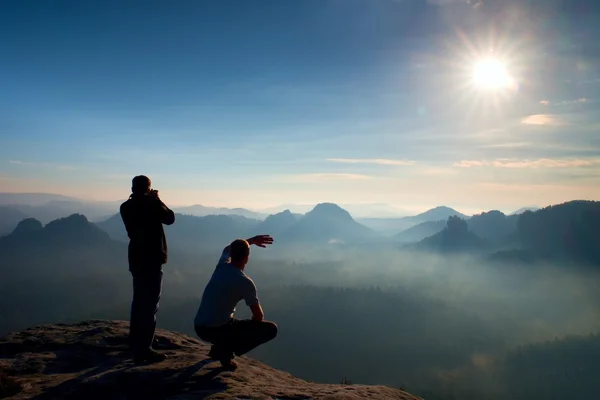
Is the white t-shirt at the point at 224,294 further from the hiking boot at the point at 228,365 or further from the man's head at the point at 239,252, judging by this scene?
the hiking boot at the point at 228,365

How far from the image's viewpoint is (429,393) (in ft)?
576

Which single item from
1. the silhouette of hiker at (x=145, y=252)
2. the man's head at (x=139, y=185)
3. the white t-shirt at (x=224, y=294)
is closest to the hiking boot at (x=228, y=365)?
the white t-shirt at (x=224, y=294)

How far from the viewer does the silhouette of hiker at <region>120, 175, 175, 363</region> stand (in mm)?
9875

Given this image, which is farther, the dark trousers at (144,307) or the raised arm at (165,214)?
the dark trousers at (144,307)

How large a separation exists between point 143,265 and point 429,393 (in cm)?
20223

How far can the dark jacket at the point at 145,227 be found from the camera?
986 centimetres

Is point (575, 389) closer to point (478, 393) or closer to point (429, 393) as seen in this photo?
point (478, 393)

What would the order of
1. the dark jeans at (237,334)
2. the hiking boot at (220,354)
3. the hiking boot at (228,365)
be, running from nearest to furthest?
the dark jeans at (237,334)
the hiking boot at (220,354)
the hiking boot at (228,365)

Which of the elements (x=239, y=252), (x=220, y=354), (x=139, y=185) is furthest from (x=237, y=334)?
(x=139, y=185)

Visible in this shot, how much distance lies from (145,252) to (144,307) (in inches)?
65.0

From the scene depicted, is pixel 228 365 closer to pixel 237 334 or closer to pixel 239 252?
pixel 237 334

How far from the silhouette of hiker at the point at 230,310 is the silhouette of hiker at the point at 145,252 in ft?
7.17

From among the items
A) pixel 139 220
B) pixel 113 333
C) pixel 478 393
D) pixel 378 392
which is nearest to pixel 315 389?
pixel 378 392

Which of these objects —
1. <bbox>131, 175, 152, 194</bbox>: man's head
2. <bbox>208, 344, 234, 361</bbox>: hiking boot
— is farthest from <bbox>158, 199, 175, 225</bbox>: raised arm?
<bbox>208, 344, 234, 361</bbox>: hiking boot
